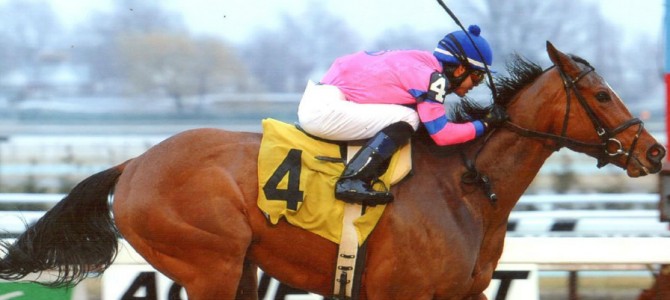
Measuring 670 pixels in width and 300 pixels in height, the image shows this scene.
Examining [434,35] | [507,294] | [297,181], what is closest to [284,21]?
[434,35]

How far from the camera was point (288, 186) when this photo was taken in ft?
14.6

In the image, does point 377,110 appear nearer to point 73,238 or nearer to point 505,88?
point 505,88

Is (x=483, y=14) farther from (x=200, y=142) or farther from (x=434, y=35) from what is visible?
(x=200, y=142)

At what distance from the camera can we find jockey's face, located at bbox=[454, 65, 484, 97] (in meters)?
4.71

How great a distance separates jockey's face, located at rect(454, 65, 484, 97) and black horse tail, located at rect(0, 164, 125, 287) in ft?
4.78

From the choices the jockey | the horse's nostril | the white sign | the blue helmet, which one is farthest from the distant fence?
Answer: the jockey

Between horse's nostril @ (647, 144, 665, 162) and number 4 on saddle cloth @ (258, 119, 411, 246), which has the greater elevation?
horse's nostril @ (647, 144, 665, 162)

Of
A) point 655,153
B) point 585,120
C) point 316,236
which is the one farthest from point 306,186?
point 655,153

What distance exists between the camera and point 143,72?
7.34 m

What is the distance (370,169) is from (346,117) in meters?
0.23

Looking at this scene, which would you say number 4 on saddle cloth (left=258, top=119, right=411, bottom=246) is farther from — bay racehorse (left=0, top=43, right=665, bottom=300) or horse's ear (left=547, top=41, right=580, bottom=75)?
horse's ear (left=547, top=41, right=580, bottom=75)

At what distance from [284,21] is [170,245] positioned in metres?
2.82

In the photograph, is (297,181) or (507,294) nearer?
(297,181)

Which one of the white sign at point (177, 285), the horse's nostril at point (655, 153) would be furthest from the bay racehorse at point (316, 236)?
the white sign at point (177, 285)
